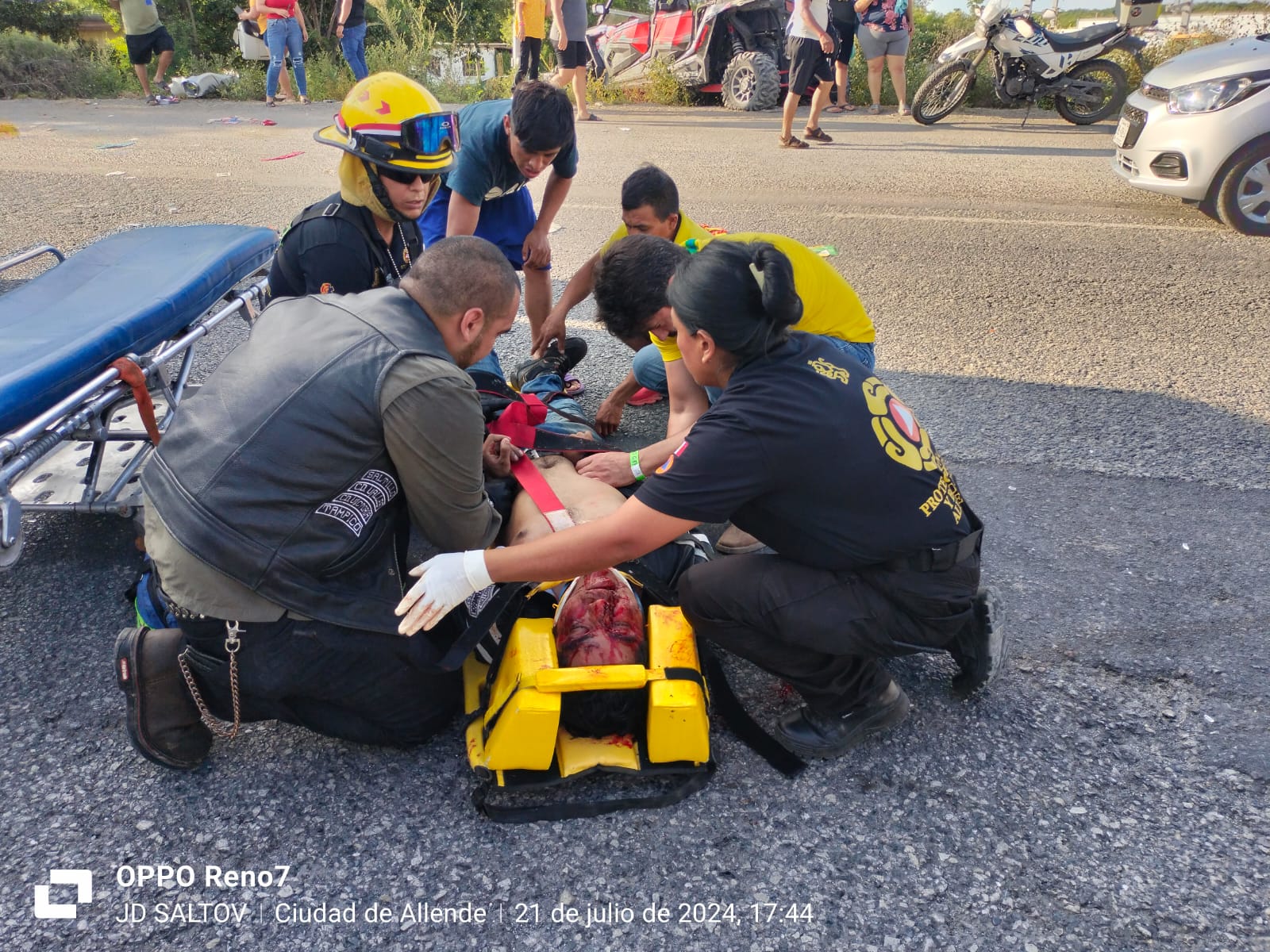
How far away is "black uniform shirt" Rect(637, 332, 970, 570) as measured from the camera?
6.50ft

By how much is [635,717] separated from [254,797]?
0.95 m

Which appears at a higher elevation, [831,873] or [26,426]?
[26,426]

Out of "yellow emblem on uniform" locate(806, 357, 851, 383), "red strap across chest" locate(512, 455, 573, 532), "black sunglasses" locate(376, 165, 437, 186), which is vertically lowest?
"red strap across chest" locate(512, 455, 573, 532)

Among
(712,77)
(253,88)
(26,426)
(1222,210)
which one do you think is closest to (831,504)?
(26,426)

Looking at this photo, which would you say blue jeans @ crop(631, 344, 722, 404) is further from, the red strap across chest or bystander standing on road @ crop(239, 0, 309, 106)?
bystander standing on road @ crop(239, 0, 309, 106)

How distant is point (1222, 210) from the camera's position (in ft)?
19.7

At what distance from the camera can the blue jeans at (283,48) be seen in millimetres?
11609

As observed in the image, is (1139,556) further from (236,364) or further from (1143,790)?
(236,364)

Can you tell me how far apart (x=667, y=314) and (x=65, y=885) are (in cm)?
218

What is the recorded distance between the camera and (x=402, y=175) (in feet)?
10.1

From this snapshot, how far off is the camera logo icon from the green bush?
15.9 meters

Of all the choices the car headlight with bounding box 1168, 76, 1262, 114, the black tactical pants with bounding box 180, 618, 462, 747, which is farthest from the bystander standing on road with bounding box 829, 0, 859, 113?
the black tactical pants with bounding box 180, 618, 462, 747

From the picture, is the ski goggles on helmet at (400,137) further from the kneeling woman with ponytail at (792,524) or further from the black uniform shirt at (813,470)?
the black uniform shirt at (813,470)

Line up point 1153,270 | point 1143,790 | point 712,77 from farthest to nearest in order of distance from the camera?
point 712,77 < point 1153,270 < point 1143,790
